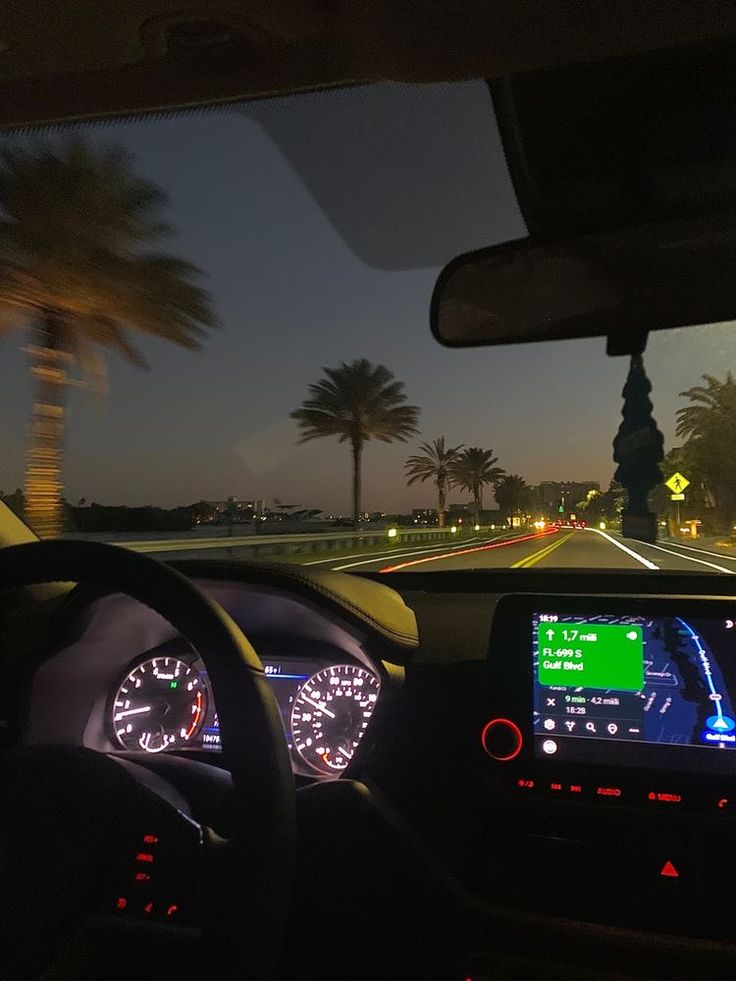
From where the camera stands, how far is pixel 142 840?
6.37 feet

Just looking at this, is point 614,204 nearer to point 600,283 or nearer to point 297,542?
point 600,283

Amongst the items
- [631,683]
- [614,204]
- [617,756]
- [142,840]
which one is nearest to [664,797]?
[617,756]

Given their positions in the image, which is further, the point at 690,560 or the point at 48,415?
the point at 48,415

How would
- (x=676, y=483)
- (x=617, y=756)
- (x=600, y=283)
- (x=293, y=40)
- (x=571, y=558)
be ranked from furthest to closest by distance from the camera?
(x=571, y=558), (x=676, y=483), (x=600, y=283), (x=617, y=756), (x=293, y=40)

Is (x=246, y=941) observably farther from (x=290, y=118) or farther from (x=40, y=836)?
(x=290, y=118)

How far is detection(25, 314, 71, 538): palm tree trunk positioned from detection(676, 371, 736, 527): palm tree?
125 inches

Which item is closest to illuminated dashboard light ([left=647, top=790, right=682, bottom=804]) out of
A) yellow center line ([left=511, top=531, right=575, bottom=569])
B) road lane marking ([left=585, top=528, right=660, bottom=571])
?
road lane marking ([left=585, top=528, right=660, bottom=571])

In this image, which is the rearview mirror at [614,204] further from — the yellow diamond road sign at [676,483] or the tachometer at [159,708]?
the tachometer at [159,708]

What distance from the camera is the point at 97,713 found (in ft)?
9.57

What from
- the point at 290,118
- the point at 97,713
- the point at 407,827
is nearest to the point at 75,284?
the point at 290,118

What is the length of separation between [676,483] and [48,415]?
3702mm

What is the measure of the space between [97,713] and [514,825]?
146cm

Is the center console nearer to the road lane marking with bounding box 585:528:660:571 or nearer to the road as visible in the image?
the road

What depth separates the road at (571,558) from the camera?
11.2 ft
